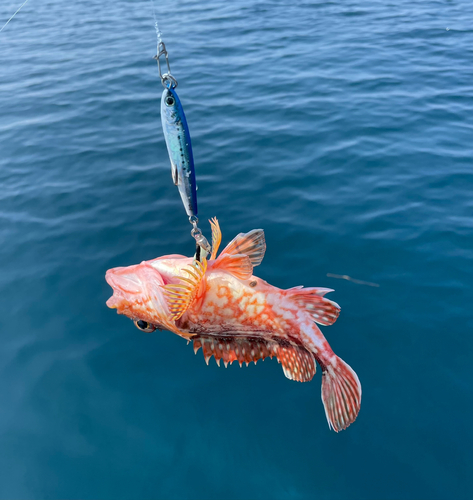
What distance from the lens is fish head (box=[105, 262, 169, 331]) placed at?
4.05 metres

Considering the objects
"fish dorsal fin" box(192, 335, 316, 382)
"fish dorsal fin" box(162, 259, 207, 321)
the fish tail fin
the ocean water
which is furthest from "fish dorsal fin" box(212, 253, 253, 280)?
the ocean water

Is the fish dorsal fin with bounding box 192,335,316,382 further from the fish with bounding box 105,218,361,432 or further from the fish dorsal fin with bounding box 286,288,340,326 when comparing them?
the fish dorsal fin with bounding box 286,288,340,326

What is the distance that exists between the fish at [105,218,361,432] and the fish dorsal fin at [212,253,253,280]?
11 mm

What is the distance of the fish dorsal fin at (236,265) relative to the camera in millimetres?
3928

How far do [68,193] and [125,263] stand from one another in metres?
2.81

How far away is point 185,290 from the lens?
376 centimetres

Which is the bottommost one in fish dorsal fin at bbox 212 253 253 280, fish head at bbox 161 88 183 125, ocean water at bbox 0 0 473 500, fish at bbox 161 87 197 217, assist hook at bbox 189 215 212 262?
ocean water at bbox 0 0 473 500

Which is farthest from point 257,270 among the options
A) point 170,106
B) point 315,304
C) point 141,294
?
point 170,106

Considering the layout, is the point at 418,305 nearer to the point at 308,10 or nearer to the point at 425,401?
the point at 425,401

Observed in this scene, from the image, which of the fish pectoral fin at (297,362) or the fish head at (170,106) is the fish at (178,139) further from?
the fish pectoral fin at (297,362)

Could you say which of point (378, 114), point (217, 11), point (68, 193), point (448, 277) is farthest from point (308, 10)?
point (448, 277)

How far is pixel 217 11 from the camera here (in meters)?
20.8

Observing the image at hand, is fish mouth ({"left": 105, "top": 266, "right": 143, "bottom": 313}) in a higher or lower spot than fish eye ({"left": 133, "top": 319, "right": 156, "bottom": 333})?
higher

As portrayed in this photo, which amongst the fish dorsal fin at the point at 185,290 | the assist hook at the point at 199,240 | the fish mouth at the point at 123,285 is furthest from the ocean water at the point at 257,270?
the assist hook at the point at 199,240
